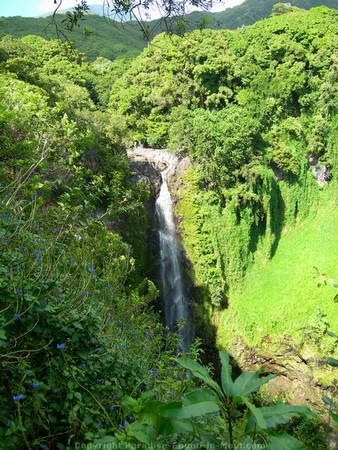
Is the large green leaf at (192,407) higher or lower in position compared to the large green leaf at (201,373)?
lower

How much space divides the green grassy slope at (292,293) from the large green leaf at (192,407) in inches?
514

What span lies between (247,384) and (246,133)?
51.8 feet

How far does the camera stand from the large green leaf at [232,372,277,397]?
1.50 m

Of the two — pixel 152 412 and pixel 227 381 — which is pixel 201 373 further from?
pixel 152 412

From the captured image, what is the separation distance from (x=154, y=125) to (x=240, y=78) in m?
5.26

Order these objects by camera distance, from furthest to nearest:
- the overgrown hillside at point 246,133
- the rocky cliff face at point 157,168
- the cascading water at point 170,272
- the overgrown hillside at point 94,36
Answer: the overgrown hillside at point 94,36 → the rocky cliff face at point 157,168 → the overgrown hillside at point 246,133 → the cascading water at point 170,272

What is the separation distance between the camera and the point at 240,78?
19391 mm

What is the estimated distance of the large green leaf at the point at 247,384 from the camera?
4.92ft

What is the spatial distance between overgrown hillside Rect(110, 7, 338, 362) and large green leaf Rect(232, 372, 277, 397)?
13166mm

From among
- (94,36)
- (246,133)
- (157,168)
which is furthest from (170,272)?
(94,36)

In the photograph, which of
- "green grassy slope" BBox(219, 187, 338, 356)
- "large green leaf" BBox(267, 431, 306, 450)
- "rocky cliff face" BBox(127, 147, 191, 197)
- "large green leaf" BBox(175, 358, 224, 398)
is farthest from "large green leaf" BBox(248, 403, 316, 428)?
"rocky cliff face" BBox(127, 147, 191, 197)

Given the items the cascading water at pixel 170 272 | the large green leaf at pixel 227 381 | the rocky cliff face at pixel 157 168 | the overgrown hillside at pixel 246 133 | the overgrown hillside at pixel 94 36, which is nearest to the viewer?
the large green leaf at pixel 227 381

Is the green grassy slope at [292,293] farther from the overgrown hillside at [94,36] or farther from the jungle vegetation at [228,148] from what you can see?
the overgrown hillside at [94,36]

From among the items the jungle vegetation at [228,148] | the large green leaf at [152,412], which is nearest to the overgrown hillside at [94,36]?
the jungle vegetation at [228,148]
